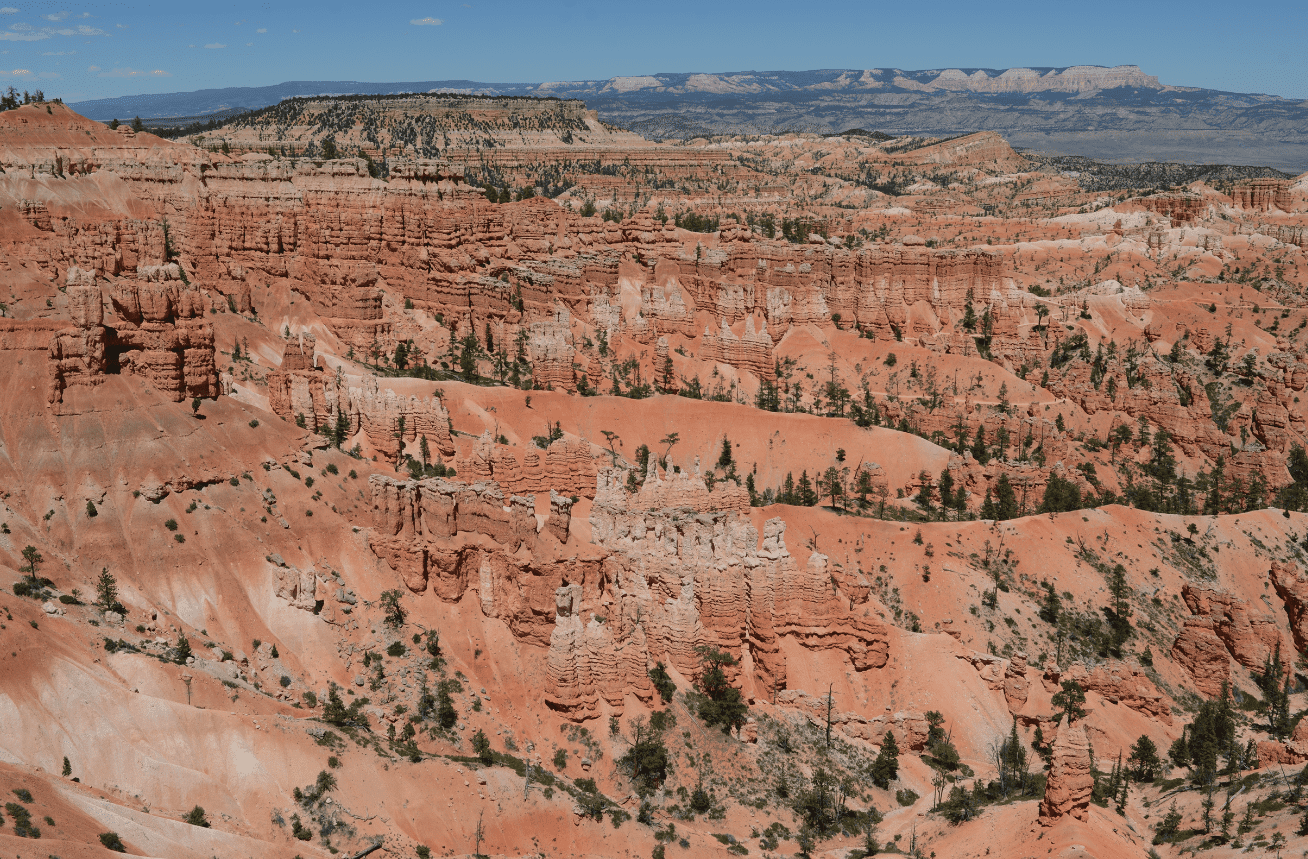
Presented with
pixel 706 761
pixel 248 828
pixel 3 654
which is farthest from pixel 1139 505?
pixel 3 654

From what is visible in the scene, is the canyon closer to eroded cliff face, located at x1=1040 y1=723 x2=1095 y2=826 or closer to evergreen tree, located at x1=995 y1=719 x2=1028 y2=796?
eroded cliff face, located at x1=1040 y1=723 x2=1095 y2=826

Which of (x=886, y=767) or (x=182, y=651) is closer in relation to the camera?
(x=182, y=651)

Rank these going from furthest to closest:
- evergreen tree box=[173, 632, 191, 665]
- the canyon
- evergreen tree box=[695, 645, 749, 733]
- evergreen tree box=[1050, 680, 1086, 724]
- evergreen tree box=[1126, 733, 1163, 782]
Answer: evergreen tree box=[1050, 680, 1086, 724] → evergreen tree box=[1126, 733, 1163, 782] → evergreen tree box=[695, 645, 749, 733] → evergreen tree box=[173, 632, 191, 665] → the canyon

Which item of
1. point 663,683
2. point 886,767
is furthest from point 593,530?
point 886,767

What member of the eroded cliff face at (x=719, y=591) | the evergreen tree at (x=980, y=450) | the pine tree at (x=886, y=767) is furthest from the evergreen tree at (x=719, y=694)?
the evergreen tree at (x=980, y=450)

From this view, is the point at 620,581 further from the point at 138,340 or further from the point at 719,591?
the point at 138,340

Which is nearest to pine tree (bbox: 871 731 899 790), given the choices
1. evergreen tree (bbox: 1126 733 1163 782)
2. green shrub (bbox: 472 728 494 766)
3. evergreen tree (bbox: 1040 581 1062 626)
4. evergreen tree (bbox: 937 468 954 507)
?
evergreen tree (bbox: 1126 733 1163 782)

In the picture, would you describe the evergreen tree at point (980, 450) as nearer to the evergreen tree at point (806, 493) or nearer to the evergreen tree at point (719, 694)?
the evergreen tree at point (806, 493)

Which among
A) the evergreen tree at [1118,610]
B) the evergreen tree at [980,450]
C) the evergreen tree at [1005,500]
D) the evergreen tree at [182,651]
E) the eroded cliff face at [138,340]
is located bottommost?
the evergreen tree at [1118,610]

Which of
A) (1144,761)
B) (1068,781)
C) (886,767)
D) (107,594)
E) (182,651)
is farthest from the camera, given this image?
(1144,761)

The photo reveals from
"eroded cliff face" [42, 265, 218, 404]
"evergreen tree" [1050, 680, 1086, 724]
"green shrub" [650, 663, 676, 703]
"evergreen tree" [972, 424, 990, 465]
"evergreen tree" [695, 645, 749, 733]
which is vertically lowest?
"evergreen tree" [1050, 680, 1086, 724]

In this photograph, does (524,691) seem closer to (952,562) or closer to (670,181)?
(952,562)

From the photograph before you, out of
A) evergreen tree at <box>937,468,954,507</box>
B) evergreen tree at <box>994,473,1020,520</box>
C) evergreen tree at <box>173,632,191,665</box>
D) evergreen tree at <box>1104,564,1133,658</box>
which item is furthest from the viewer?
evergreen tree at <box>937,468,954,507</box>
